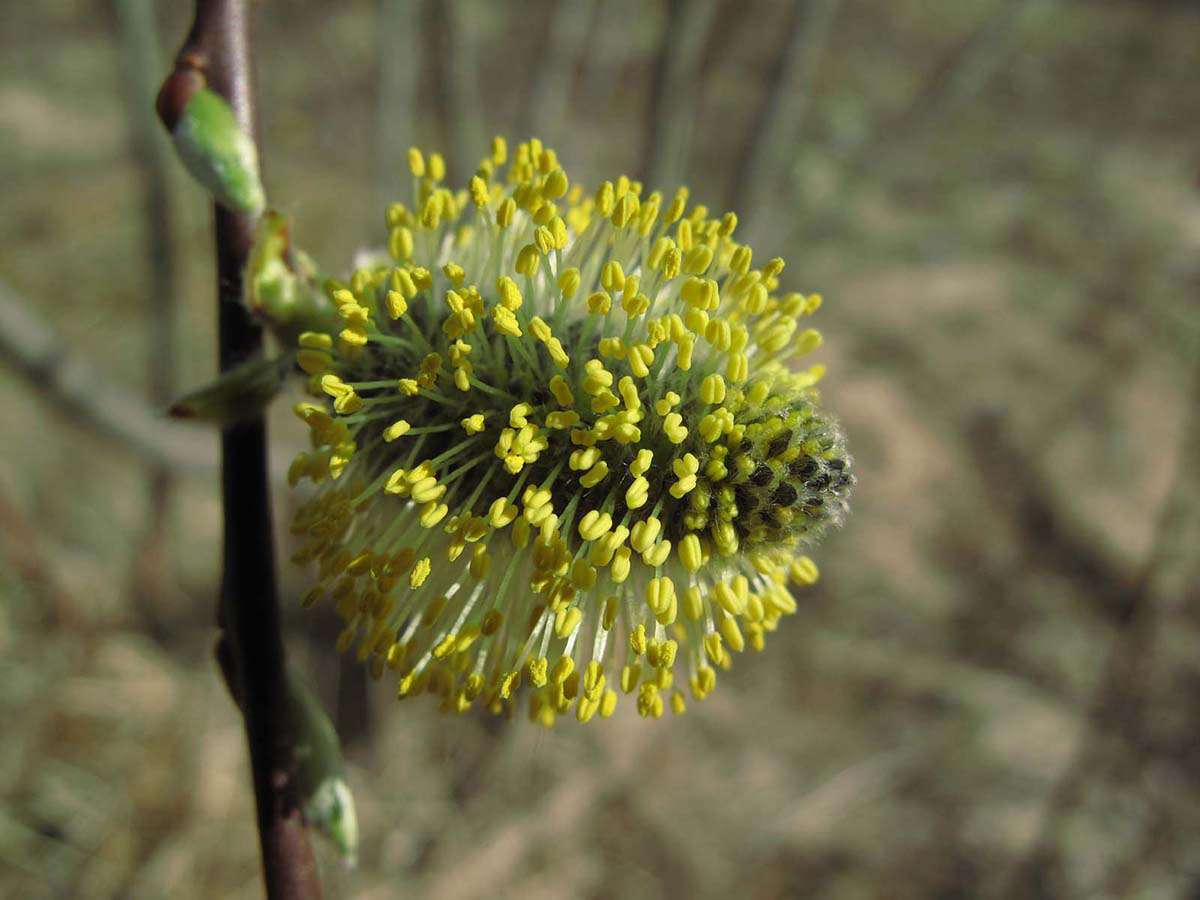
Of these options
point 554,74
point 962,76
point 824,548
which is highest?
point 962,76

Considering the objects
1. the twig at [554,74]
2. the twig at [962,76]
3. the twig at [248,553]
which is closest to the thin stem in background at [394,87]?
the twig at [554,74]

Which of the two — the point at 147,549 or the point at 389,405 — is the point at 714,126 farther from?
the point at 389,405

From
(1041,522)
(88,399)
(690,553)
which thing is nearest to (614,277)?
(690,553)

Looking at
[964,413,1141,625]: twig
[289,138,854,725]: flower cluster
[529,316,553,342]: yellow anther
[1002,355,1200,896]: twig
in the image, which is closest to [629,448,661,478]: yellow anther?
[289,138,854,725]: flower cluster

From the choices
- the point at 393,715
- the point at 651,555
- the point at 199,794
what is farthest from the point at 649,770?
the point at 651,555

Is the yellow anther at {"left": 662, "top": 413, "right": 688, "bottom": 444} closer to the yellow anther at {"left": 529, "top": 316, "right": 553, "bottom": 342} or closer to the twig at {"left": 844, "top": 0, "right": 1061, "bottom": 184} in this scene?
the yellow anther at {"left": 529, "top": 316, "right": 553, "bottom": 342}

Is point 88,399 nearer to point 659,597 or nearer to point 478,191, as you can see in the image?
point 478,191

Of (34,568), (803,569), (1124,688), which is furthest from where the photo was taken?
(1124,688)

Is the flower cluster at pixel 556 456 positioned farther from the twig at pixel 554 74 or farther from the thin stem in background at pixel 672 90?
the twig at pixel 554 74
